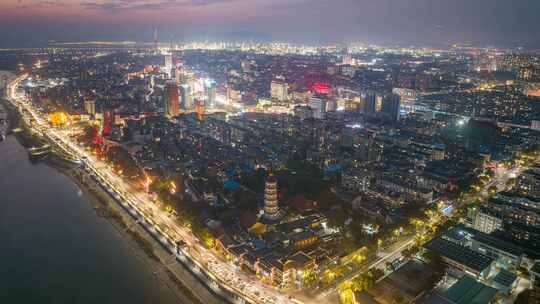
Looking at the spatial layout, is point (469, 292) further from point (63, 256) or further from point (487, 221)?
point (63, 256)

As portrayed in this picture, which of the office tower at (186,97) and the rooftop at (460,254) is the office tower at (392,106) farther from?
the rooftop at (460,254)

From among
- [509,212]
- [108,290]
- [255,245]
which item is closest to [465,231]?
[509,212]

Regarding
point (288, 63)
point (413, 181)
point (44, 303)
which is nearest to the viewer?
point (44, 303)

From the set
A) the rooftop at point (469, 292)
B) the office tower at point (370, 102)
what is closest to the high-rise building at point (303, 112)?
the office tower at point (370, 102)

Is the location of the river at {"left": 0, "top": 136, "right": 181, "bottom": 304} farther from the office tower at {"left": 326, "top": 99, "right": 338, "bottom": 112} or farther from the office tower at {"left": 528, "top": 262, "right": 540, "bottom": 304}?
the office tower at {"left": 326, "top": 99, "right": 338, "bottom": 112}

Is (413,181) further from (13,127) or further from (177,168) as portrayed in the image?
(13,127)

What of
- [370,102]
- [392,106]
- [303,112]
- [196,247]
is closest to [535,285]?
[196,247]

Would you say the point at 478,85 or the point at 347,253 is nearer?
the point at 347,253
